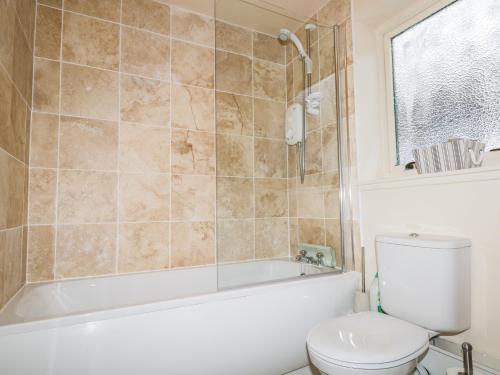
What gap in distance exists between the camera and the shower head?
1.76 m

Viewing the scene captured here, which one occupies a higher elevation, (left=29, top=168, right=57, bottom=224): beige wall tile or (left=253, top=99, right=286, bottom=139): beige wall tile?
(left=253, top=99, right=286, bottom=139): beige wall tile

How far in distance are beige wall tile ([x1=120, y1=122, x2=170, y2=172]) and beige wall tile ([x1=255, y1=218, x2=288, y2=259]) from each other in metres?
0.74

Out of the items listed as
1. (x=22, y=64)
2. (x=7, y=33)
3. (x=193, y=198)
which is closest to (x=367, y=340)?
(x=193, y=198)

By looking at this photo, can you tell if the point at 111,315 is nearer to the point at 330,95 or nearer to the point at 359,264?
the point at 359,264

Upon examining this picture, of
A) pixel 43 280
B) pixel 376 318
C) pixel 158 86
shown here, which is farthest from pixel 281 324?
pixel 158 86

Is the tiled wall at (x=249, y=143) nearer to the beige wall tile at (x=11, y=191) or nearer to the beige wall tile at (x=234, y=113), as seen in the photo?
the beige wall tile at (x=234, y=113)

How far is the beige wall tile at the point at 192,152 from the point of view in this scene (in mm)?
1918

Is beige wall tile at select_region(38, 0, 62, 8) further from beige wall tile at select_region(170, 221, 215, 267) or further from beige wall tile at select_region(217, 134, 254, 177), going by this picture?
beige wall tile at select_region(170, 221, 215, 267)

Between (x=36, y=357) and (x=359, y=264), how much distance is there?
1505mm

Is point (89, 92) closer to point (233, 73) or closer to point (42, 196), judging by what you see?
point (42, 196)

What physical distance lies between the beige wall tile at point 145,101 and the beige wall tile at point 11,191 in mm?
643

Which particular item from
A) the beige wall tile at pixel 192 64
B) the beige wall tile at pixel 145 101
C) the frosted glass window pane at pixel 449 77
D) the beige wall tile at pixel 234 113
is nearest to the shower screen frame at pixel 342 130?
the frosted glass window pane at pixel 449 77

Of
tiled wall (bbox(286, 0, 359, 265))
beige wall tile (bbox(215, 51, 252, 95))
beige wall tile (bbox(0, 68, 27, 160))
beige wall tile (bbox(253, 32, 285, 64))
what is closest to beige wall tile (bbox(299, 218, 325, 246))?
tiled wall (bbox(286, 0, 359, 265))

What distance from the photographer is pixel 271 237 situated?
201 cm
